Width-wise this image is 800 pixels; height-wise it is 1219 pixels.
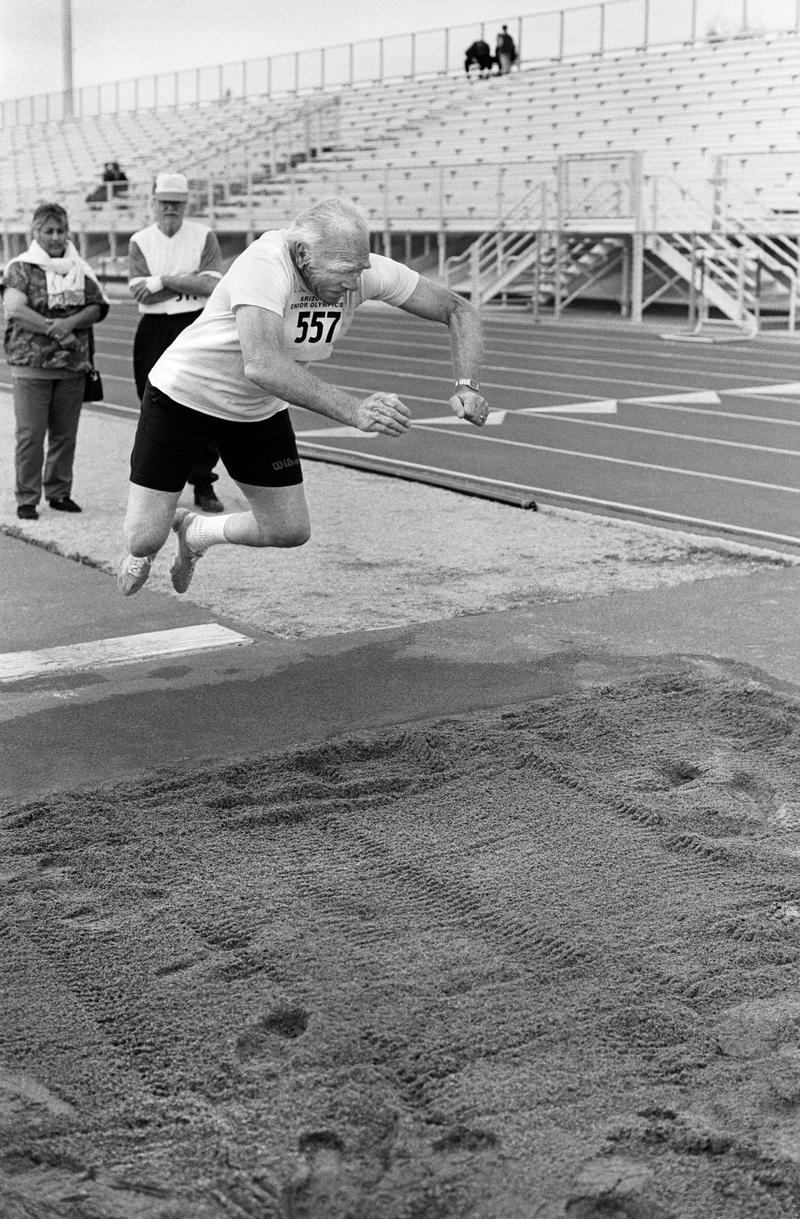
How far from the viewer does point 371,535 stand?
8.13 m

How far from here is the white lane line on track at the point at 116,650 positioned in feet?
18.6

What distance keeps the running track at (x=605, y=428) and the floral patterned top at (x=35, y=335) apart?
2553 millimetres

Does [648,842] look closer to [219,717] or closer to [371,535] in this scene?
[219,717]

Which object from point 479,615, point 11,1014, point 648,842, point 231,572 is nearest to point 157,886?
point 11,1014

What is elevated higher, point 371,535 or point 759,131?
point 759,131

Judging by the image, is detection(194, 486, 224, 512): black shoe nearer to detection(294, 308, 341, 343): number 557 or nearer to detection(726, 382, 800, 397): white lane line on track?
detection(294, 308, 341, 343): number 557

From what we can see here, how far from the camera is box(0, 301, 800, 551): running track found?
9375mm

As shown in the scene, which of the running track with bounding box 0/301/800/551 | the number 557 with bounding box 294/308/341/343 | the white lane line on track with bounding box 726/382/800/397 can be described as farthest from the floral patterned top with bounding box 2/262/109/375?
the white lane line on track with bounding box 726/382/800/397

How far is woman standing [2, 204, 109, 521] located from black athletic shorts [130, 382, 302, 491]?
2.98m

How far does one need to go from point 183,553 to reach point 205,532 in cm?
23

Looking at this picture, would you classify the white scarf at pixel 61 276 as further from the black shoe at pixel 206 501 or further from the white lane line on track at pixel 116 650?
the white lane line on track at pixel 116 650

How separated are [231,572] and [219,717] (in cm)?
228

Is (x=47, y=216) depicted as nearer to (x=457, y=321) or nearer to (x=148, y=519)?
(x=148, y=519)

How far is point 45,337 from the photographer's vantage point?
8.35m
